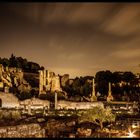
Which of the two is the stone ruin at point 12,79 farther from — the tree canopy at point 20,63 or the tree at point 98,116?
the tree at point 98,116

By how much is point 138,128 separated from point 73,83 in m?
26.7

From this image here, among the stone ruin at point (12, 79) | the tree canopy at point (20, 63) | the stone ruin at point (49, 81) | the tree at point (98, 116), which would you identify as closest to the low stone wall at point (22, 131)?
the tree at point (98, 116)

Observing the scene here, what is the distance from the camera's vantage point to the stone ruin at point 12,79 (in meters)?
37.3

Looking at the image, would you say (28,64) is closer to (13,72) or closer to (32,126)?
(13,72)

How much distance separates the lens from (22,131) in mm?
14875

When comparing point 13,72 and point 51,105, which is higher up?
point 13,72

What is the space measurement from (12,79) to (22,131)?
25.4 m

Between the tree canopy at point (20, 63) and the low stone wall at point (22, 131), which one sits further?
the tree canopy at point (20, 63)

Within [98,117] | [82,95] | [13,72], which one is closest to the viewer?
[98,117]

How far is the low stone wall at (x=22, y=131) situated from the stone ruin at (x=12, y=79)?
20847 mm

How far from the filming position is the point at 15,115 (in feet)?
67.1

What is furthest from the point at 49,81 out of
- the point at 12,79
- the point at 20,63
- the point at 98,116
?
the point at 98,116

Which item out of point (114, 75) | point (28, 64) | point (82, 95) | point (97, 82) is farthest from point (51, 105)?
point (28, 64)

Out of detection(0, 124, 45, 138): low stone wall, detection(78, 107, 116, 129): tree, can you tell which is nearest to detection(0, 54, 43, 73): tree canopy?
detection(78, 107, 116, 129): tree
